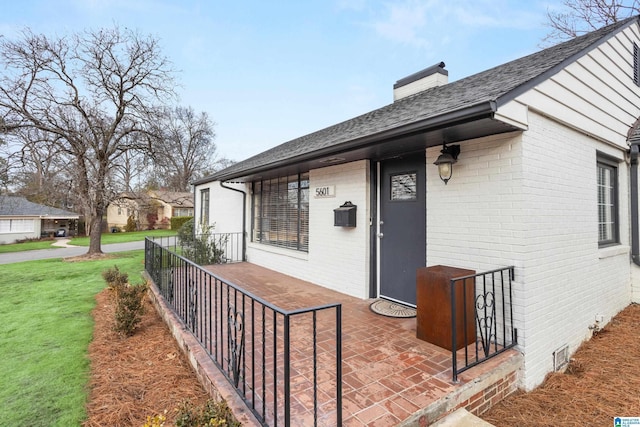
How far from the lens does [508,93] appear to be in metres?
2.58

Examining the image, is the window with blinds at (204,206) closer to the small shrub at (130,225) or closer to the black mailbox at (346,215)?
the black mailbox at (346,215)

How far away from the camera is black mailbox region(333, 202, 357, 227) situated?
486 cm

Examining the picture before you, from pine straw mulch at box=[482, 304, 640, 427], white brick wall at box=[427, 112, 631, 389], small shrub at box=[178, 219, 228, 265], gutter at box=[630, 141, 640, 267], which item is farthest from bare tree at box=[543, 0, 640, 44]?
small shrub at box=[178, 219, 228, 265]

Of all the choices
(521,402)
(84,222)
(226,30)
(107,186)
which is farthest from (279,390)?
(84,222)

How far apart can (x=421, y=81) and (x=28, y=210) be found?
30.1 m

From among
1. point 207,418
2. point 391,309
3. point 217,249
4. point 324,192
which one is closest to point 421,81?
point 324,192

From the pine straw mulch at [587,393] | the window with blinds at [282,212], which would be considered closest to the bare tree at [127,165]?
the window with blinds at [282,212]

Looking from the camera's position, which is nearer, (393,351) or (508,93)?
(508,93)

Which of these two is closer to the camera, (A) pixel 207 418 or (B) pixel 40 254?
(A) pixel 207 418

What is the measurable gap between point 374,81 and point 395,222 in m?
9.33

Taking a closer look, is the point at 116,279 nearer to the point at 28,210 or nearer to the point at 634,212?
the point at 634,212

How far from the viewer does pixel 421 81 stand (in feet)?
20.8

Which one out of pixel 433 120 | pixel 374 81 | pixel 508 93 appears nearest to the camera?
pixel 508 93

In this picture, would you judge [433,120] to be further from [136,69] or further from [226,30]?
[136,69]
